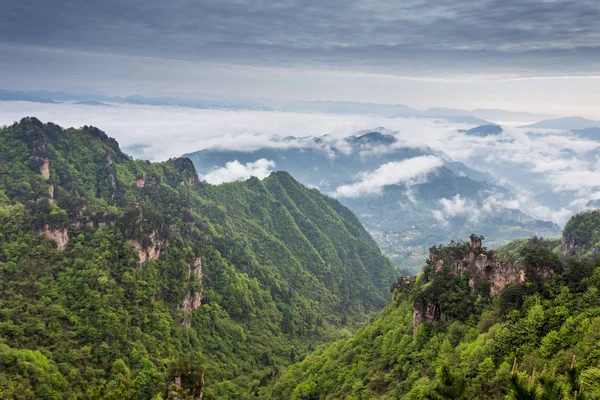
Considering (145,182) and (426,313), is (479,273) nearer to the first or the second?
(426,313)

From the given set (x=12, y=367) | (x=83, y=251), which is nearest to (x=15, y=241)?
(x=83, y=251)

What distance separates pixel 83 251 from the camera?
3221 inches

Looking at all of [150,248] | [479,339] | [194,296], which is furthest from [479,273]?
[150,248]

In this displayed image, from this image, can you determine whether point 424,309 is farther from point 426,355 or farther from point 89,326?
point 89,326

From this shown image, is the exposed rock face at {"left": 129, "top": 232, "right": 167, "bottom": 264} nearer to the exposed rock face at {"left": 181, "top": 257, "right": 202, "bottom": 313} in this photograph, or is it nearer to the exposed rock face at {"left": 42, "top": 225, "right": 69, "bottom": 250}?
the exposed rock face at {"left": 181, "top": 257, "right": 202, "bottom": 313}

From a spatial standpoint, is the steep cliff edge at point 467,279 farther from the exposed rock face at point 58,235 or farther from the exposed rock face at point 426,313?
the exposed rock face at point 58,235

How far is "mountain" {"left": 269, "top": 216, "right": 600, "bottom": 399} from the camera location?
34.8 meters

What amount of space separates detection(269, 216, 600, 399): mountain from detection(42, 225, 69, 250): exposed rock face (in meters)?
46.1

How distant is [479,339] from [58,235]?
71.5 m

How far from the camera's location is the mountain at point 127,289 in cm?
6319

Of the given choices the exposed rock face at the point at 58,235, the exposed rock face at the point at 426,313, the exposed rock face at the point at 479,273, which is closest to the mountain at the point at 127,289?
the exposed rock face at the point at 58,235

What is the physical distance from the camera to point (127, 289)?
8200 cm

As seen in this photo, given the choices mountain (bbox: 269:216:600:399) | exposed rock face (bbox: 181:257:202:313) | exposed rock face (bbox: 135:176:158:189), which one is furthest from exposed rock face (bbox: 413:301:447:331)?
exposed rock face (bbox: 135:176:158:189)

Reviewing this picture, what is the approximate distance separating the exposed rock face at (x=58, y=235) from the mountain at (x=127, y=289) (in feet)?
0.78
